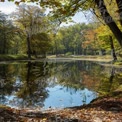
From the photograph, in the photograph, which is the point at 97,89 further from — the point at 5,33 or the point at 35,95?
the point at 5,33

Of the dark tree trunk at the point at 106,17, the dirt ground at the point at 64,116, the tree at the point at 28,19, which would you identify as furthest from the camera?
the tree at the point at 28,19

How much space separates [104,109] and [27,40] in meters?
67.1

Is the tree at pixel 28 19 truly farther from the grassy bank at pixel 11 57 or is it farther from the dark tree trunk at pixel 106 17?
the dark tree trunk at pixel 106 17

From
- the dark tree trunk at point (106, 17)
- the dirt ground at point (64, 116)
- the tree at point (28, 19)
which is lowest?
the dirt ground at point (64, 116)

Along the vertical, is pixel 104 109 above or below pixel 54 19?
below

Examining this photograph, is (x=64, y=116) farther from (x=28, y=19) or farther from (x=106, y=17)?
(x=28, y=19)

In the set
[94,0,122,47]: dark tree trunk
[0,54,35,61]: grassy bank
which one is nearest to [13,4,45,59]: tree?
[0,54,35,61]: grassy bank

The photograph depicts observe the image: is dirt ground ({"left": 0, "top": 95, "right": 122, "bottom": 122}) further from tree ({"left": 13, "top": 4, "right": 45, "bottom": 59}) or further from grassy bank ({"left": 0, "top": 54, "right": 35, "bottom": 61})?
tree ({"left": 13, "top": 4, "right": 45, "bottom": 59})

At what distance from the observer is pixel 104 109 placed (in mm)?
11156

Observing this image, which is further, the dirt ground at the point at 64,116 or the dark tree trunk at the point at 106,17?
the dark tree trunk at the point at 106,17

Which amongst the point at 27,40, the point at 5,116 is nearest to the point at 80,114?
the point at 5,116

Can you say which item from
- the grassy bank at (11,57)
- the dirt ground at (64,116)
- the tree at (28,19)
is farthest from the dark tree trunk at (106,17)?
the tree at (28,19)

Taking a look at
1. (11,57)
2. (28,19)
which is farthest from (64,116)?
(28,19)

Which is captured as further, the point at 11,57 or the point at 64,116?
the point at 11,57
